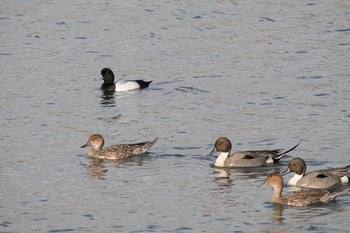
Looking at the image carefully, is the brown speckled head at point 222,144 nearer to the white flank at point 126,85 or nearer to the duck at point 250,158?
the duck at point 250,158

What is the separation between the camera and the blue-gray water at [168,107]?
736 inches

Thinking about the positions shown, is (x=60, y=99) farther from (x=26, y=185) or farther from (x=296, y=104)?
(x=26, y=185)

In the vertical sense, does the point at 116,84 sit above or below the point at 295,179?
above

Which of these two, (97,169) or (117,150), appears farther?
(117,150)

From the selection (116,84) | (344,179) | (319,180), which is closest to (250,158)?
(319,180)

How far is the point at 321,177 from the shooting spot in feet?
65.8

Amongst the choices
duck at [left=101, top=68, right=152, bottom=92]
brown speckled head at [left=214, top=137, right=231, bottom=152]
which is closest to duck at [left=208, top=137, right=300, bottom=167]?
brown speckled head at [left=214, top=137, right=231, bottom=152]

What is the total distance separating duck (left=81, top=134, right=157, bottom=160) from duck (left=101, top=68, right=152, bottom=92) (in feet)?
22.0

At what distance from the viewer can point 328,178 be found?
65.8 ft

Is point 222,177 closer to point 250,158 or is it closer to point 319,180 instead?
point 250,158

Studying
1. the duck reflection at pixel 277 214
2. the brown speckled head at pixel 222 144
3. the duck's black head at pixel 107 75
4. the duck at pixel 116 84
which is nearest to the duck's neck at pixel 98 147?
the brown speckled head at pixel 222 144

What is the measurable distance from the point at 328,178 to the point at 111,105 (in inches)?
371

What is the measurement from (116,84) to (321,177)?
37.2 feet

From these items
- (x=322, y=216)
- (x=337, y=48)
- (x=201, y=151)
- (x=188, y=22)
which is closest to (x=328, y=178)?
(x=322, y=216)
